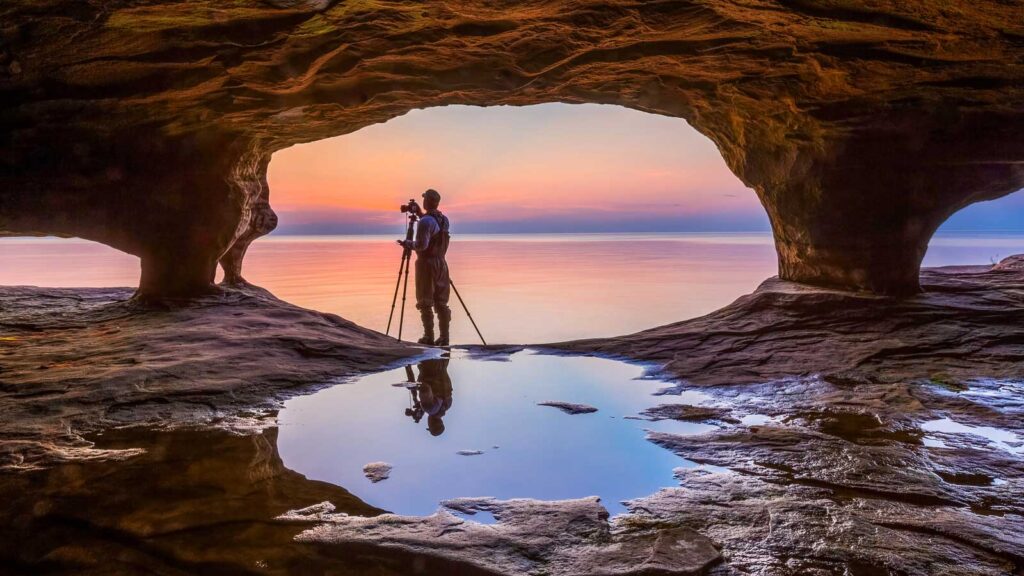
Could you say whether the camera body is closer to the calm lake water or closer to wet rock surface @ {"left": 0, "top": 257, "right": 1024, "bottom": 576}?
wet rock surface @ {"left": 0, "top": 257, "right": 1024, "bottom": 576}

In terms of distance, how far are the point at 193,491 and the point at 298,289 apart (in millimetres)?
25474

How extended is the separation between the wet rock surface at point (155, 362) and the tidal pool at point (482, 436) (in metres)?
0.71

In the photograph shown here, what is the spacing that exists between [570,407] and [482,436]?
1.32 meters

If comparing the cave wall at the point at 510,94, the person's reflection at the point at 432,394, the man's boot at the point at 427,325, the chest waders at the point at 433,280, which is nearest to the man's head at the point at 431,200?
the chest waders at the point at 433,280

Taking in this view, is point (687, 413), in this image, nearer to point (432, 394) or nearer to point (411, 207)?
point (432, 394)

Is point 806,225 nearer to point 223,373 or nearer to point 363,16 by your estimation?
point 363,16

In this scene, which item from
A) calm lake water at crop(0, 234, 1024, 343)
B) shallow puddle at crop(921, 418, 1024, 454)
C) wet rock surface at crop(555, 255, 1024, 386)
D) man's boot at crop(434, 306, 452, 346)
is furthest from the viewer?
calm lake water at crop(0, 234, 1024, 343)

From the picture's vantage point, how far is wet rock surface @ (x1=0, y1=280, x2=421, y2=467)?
5215 mm

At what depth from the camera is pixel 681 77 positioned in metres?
9.27

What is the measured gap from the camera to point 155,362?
696cm

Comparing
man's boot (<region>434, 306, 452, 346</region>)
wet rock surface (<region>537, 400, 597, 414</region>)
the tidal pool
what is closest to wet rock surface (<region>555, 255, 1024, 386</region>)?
the tidal pool

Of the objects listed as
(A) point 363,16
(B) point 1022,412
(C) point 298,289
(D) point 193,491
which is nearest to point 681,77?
(A) point 363,16

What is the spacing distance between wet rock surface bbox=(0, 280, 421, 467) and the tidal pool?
0.71m

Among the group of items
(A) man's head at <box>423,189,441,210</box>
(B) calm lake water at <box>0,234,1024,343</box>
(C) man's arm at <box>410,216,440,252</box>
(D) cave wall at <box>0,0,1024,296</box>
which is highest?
(D) cave wall at <box>0,0,1024,296</box>
